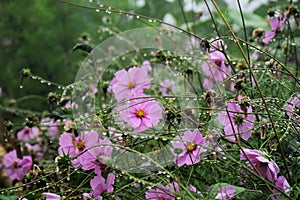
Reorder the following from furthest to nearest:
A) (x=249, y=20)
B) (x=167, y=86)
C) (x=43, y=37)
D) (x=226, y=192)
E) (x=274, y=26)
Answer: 1. (x=43, y=37)
2. (x=249, y=20)
3. (x=167, y=86)
4. (x=274, y=26)
5. (x=226, y=192)

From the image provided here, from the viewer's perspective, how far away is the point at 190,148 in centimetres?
65

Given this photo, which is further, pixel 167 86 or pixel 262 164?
pixel 167 86

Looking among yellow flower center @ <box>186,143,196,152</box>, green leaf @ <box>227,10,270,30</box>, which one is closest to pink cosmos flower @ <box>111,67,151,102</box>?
yellow flower center @ <box>186,143,196,152</box>

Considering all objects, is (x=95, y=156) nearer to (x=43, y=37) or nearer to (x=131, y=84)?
(x=131, y=84)

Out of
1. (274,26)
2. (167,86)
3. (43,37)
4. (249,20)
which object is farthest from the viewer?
(43,37)

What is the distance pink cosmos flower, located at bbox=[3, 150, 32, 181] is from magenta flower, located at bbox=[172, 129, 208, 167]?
33 centimetres

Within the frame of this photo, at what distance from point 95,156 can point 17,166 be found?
0.30 metres

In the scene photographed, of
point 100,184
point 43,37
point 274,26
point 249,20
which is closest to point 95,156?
point 100,184

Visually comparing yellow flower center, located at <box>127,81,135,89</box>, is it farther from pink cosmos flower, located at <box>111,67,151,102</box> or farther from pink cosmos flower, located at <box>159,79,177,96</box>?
pink cosmos flower, located at <box>159,79,177,96</box>

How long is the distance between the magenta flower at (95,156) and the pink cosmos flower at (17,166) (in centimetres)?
28

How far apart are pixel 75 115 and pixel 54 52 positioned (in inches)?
41.8

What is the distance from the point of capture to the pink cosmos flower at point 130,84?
705 millimetres

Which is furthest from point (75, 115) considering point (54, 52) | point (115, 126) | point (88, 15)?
point (88, 15)

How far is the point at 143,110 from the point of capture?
0.65m
